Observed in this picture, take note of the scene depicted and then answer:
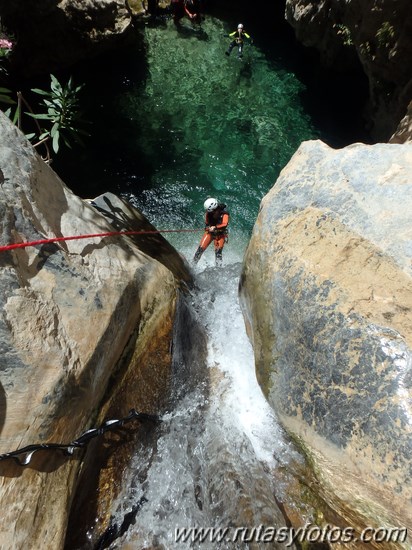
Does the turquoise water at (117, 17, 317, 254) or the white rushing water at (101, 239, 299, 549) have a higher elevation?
the turquoise water at (117, 17, 317, 254)

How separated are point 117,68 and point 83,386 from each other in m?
9.80

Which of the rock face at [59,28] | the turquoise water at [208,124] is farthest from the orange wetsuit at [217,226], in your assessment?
the rock face at [59,28]

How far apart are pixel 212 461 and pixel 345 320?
5.93ft

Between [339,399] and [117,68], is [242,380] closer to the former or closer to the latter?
[339,399]

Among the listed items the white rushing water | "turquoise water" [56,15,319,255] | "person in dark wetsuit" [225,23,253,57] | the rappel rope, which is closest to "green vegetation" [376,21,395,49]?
"turquoise water" [56,15,319,255]

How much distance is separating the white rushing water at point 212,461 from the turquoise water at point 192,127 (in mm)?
3541

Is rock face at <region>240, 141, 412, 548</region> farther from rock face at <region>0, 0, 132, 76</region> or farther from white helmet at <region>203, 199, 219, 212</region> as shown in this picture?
rock face at <region>0, 0, 132, 76</region>

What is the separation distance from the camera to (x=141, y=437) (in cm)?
359

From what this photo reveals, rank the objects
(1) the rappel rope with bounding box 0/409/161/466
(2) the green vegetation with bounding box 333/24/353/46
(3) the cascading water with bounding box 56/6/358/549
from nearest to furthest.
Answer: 1. (1) the rappel rope with bounding box 0/409/161/466
2. (3) the cascading water with bounding box 56/6/358/549
3. (2) the green vegetation with bounding box 333/24/353/46

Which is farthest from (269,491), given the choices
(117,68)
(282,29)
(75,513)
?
(282,29)

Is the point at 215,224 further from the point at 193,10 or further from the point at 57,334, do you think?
the point at 193,10

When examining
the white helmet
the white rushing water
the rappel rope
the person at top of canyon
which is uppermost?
the person at top of canyon

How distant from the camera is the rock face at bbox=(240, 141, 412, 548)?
3.12m

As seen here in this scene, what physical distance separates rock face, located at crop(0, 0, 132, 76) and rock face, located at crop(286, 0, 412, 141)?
465 cm
